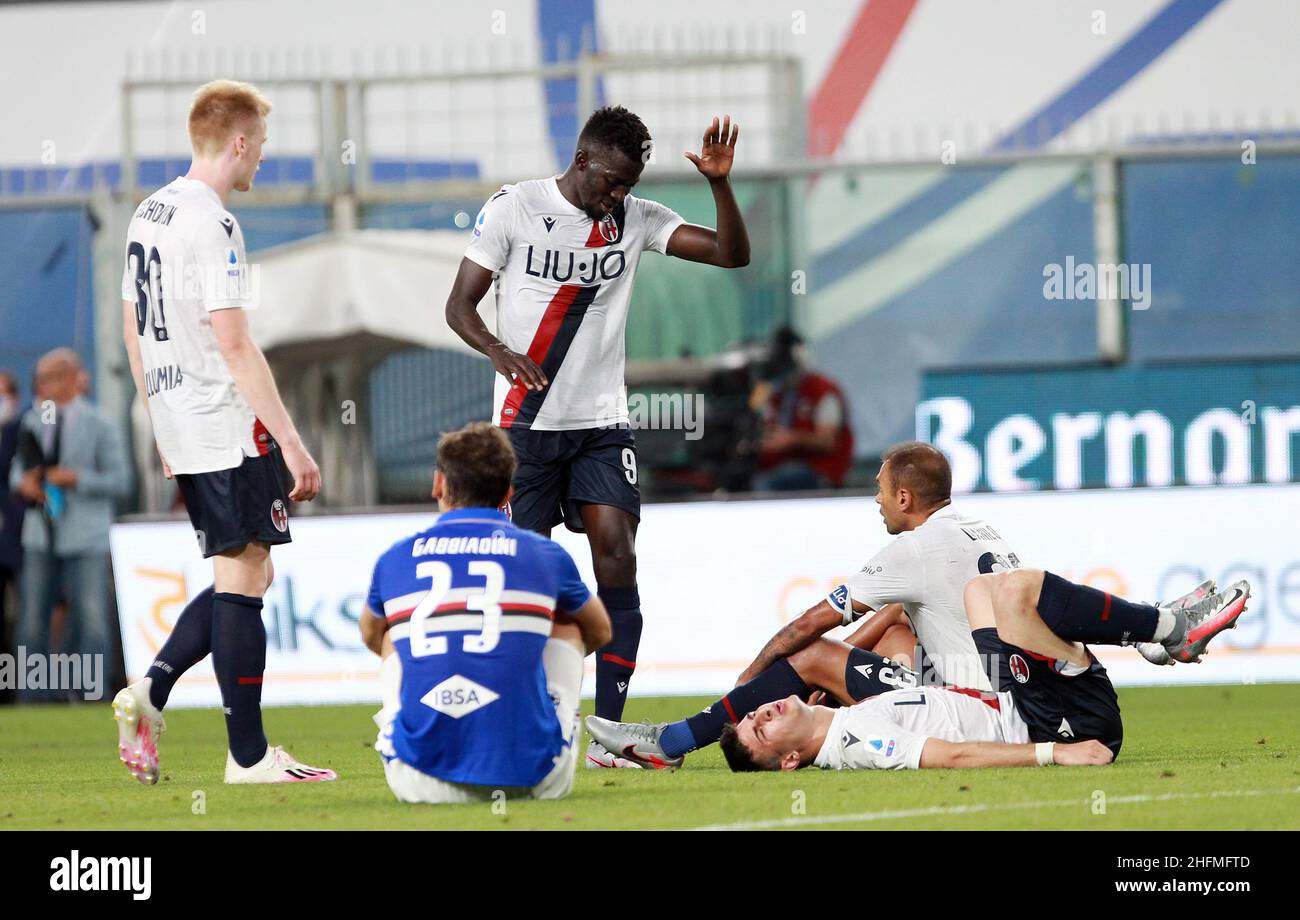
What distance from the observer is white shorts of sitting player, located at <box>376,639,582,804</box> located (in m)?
5.11

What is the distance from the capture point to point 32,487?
12.3 metres

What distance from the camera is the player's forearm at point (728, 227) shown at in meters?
6.83

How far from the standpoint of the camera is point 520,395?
6.85 metres

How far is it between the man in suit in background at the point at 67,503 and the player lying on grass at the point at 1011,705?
709cm

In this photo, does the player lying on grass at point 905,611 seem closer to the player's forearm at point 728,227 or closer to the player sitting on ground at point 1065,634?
the player sitting on ground at point 1065,634

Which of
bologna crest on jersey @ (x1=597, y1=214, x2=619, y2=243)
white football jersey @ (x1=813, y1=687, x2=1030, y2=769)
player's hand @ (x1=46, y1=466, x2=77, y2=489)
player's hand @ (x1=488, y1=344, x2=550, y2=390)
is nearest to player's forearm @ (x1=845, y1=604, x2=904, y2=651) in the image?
white football jersey @ (x1=813, y1=687, x2=1030, y2=769)

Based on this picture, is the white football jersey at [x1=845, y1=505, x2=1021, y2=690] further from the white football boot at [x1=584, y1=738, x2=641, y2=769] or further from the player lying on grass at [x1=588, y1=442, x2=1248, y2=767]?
the white football boot at [x1=584, y1=738, x2=641, y2=769]

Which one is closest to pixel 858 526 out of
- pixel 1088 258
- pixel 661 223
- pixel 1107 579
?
pixel 1107 579

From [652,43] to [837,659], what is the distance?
9.49 m

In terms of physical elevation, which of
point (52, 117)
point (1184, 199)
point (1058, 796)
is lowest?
point (1058, 796)

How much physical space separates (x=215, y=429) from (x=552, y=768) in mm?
1598

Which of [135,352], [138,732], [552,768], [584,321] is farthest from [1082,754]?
[135,352]

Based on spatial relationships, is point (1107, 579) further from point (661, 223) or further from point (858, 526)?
point (661, 223)

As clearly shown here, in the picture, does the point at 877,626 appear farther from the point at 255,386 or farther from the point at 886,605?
the point at 255,386
